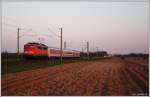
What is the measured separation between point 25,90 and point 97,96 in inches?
158

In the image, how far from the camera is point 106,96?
12.4 meters

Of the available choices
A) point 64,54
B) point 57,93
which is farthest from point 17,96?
point 64,54

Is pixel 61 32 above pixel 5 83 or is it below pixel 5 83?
above

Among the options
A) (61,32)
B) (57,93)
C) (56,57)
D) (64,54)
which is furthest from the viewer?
(64,54)

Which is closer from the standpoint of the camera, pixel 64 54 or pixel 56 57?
pixel 56 57

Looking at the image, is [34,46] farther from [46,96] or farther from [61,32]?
[46,96]

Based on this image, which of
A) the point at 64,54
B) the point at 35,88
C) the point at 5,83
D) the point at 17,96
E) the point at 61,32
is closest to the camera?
the point at 17,96

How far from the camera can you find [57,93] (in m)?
13.4

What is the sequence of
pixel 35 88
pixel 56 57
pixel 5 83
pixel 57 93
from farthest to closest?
pixel 56 57, pixel 5 83, pixel 35 88, pixel 57 93

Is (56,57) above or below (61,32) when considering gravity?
below

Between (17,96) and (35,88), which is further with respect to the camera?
(35,88)

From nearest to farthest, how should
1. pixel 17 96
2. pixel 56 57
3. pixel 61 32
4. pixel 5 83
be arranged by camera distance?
pixel 17 96, pixel 5 83, pixel 61 32, pixel 56 57

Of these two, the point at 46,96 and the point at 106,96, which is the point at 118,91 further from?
the point at 46,96

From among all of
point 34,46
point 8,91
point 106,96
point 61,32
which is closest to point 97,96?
point 106,96
